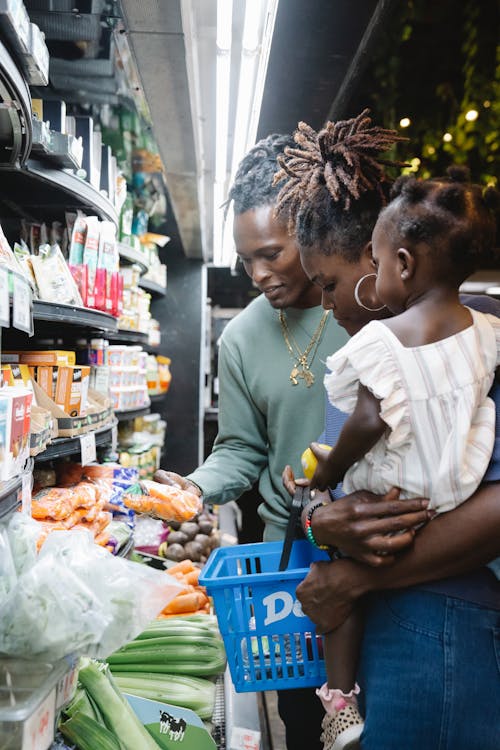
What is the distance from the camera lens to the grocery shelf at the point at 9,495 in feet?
4.20

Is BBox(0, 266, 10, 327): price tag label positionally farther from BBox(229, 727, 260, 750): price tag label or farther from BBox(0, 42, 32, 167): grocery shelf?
BBox(229, 727, 260, 750): price tag label

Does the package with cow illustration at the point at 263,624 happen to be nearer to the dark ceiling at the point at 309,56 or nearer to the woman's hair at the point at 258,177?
the woman's hair at the point at 258,177

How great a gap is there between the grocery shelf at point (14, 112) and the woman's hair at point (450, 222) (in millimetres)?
995

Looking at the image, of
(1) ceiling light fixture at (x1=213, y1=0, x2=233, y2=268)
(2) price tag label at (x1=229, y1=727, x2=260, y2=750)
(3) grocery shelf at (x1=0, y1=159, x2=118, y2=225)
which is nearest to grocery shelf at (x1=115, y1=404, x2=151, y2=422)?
(3) grocery shelf at (x1=0, y1=159, x2=118, y2=225)

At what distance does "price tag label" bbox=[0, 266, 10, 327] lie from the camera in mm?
1332

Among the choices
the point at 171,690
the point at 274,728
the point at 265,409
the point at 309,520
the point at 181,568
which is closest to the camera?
the point at 309,520

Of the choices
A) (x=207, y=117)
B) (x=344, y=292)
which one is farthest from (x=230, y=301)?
(x=344, y=292)

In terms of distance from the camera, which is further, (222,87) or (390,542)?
(222,87)

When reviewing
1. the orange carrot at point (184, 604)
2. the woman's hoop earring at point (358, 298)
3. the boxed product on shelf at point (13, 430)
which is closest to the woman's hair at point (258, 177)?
the woman's hoop earring at point (358, 298)

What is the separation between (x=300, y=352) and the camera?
2117mm

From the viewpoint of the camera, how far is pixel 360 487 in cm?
135

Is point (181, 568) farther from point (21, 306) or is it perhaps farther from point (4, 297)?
point (4, 297)

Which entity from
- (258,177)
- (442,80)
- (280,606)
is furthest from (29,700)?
(442,80)

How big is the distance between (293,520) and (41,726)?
0.70 meters
